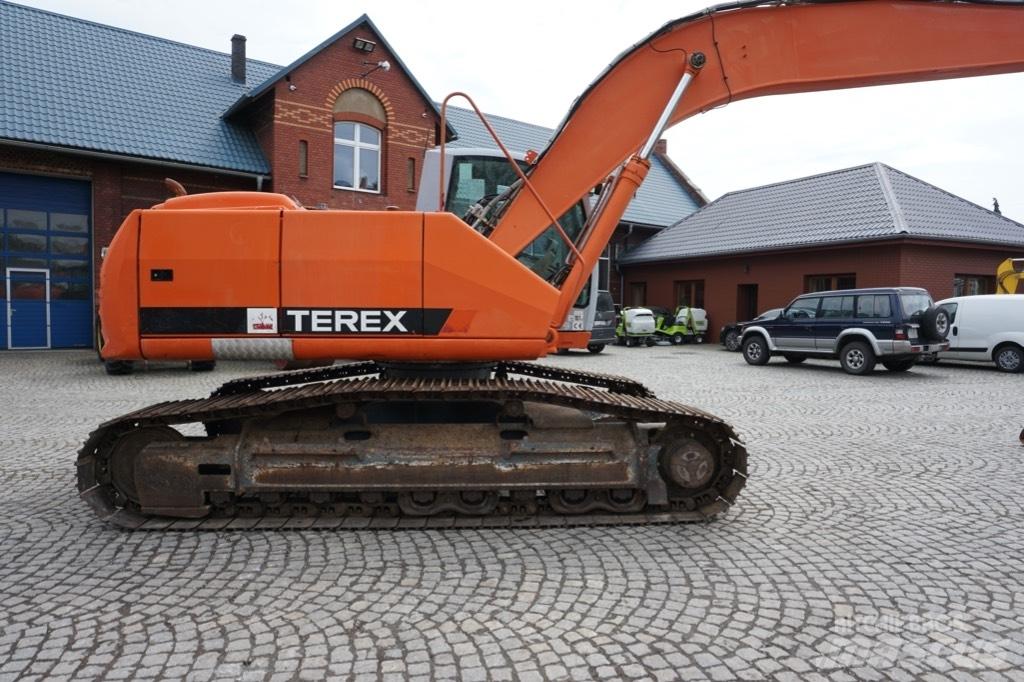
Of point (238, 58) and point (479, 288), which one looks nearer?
point (479, 288)

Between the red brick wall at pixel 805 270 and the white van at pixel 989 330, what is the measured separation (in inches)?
162

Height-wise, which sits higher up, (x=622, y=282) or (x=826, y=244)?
(x=826, y=244)

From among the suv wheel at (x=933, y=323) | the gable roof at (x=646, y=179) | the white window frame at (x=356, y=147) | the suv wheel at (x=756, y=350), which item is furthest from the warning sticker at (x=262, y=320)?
the gable roof at (x=646, y=179)

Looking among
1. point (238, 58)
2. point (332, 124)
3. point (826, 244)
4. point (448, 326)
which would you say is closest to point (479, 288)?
point (448, 326)

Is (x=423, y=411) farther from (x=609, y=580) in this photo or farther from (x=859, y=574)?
(x=859, y=574)

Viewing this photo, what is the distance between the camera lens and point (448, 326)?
14.4ft

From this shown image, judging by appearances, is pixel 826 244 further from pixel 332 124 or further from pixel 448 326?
pixel 448 326

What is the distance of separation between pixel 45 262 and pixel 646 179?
65.6 feet

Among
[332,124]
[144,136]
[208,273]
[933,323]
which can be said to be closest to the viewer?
[208,273]

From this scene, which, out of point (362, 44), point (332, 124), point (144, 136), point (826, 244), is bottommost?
point (826, 244)

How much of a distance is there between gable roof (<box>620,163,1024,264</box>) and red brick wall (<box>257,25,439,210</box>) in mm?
12413

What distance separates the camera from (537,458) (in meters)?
4.49

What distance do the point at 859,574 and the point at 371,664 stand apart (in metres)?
2.66

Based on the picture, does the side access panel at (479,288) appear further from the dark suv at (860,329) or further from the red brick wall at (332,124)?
the red brick wall at (332,124)
